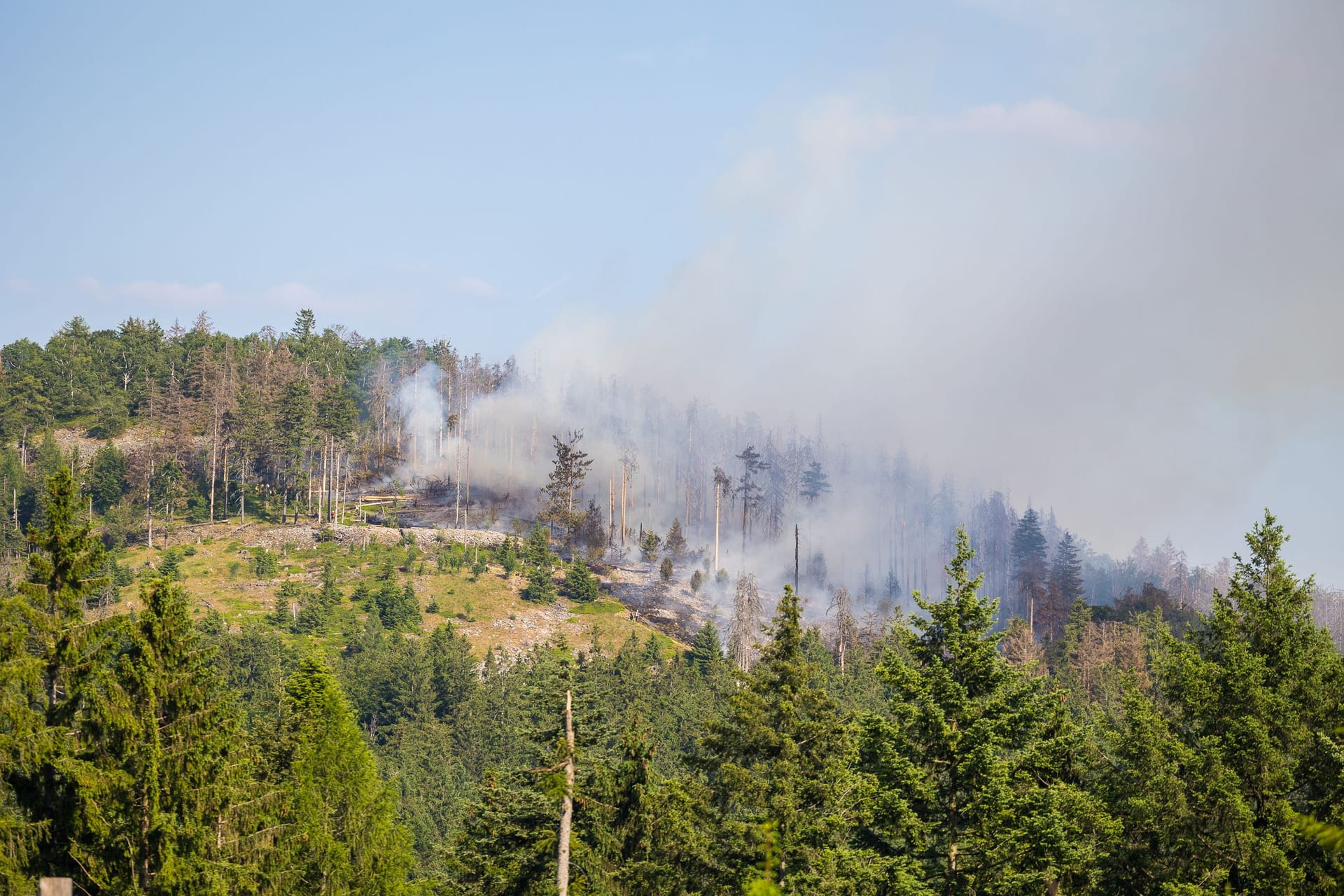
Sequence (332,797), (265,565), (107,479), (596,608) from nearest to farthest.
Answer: (332,797)
(265,565)
(596,608)
(107,479)

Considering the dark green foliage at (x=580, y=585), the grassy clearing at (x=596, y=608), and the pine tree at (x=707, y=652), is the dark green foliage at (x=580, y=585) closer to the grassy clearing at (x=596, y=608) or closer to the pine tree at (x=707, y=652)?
the grassy clearing at (x=596, y=608)

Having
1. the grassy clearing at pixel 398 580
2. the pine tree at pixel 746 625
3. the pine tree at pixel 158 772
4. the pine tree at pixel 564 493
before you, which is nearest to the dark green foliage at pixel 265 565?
the grassy clearing at pixel 398 580

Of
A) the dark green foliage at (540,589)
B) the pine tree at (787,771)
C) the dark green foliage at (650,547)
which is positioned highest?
the dark green foliage at (650,547)

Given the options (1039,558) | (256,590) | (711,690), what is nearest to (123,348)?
(256,590)

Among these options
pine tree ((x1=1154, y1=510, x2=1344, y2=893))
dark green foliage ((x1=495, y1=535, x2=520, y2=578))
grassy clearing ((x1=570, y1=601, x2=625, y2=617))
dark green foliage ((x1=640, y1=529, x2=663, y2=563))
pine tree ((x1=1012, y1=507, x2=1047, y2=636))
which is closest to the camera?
pine tree ((x1=1154, y1=510, x2=1344, y2=893))

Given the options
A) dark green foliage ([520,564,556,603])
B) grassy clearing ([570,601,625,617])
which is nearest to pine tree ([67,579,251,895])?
dark green foliage ([520,564,556,603])

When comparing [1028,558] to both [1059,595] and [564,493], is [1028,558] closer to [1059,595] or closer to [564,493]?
[1059,595]

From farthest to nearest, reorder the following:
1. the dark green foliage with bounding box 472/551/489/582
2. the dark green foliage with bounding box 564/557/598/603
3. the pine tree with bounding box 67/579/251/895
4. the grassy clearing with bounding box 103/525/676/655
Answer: the dark green foliage with bounding box 564/557/598/603, the dark green foliage with bounding box 472/551/489/582, the grassy clearing with bounding box 103/525/676/655, the pine tree with bounding box 67/579/251/895

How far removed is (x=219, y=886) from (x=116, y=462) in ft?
405

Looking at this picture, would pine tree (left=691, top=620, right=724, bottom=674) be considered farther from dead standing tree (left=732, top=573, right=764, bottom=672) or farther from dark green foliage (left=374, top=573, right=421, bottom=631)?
dark green foliage (left=374, top=573, right=421, bottom=631)

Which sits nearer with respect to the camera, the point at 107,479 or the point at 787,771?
the point at 787,771

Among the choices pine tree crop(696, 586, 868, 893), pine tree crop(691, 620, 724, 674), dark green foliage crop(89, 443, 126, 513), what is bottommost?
pine tree crop(691, 620, 724, 674)

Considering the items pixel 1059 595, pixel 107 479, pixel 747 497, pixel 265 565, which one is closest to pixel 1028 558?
pixel 1059 595

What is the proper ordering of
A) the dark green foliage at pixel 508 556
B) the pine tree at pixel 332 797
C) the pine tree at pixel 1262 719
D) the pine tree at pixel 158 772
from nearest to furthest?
the pine tree at pixel 158 772
the pine tree at pixel 1262 719
the pine tree at pixel 332 797
the dark green foliage at pixel 508 556
